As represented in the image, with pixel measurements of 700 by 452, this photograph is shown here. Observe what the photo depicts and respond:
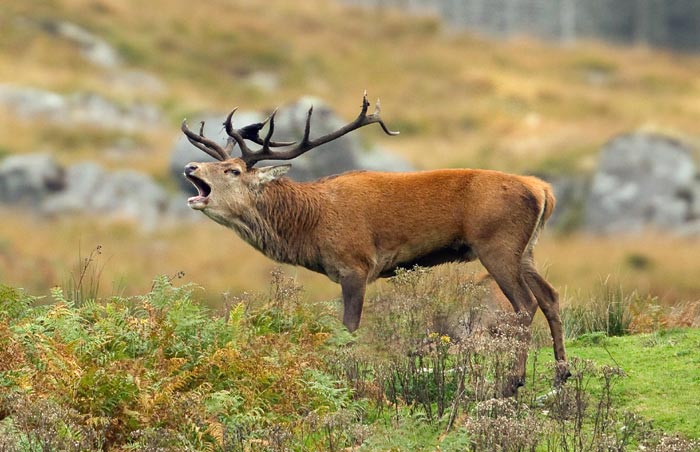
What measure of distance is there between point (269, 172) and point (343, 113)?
2794 centimetres

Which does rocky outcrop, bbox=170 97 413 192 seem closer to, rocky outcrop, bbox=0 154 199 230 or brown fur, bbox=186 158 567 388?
rocky outcrop, bbox=0 154 199 230

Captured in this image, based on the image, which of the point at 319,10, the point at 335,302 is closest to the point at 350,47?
the point at 319,10

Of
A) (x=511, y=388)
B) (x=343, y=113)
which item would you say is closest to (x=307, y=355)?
(x=511, y=388)

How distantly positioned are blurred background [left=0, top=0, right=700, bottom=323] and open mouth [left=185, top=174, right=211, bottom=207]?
3.46 feet

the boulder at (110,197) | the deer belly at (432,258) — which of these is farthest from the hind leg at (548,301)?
the boulder at (110,197)

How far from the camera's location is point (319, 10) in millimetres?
55250

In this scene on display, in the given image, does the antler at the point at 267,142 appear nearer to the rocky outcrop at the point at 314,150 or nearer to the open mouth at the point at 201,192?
the open mouth at the point at 201,192

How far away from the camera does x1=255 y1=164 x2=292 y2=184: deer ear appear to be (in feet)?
40.5

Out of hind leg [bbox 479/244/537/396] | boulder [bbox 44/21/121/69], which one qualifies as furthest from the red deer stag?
boulder [bbox 44/21/121/69]

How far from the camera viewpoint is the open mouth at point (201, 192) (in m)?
11.9

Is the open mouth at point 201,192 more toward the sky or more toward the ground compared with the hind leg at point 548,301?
more toward the sky

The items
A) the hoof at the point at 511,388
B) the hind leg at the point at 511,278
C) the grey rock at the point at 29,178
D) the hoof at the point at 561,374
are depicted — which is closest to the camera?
the hoof at the point at 561,374

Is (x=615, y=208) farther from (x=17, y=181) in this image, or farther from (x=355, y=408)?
(x=355, y=408)

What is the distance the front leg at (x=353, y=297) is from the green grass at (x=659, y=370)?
1.81 metres
